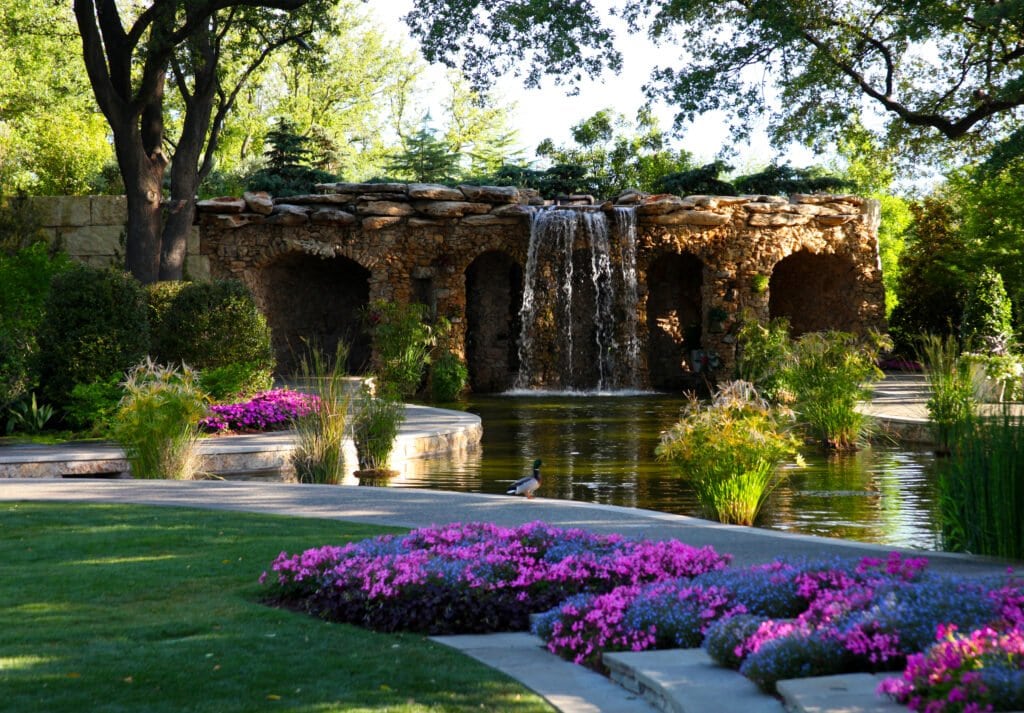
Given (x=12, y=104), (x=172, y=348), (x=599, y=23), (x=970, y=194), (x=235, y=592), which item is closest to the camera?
(x=235, y=592)

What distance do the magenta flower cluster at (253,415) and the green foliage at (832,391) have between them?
519cm

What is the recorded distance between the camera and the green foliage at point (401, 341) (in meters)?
18.8

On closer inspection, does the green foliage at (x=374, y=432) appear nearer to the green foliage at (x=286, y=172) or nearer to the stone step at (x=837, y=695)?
the stone step at (x=837, y=695)

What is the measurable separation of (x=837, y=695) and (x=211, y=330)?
11.2 meters

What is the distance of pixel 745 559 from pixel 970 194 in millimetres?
23567

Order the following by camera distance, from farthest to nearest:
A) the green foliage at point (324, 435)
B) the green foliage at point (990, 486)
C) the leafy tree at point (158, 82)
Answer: the leafy tree at point (158, 82) → the green foliage at point (324, 435) → the green foliage at point (990, 486)

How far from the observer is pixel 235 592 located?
494cm

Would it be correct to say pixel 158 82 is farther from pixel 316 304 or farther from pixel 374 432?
pixel 374 432

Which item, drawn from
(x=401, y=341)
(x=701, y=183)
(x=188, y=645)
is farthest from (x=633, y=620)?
(x=701, y=183)

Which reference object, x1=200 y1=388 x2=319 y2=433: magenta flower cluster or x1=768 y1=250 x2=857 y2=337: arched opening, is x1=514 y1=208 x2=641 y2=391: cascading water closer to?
x1=768 y1=250 x2=857 y2=337: arched opening

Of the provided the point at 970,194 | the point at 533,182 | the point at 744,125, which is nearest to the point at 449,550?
the point at 744,125

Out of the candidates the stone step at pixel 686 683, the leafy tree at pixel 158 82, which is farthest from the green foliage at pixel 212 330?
the stone step at pixel 686 683

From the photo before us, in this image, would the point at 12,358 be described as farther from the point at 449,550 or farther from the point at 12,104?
the point at 12,104

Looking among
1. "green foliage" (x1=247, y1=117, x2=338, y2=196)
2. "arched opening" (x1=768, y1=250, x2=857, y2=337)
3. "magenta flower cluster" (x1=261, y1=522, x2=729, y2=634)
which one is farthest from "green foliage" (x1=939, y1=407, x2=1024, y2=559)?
"green foliage" (x1=247, y1=117, x2=338, y2=196)
